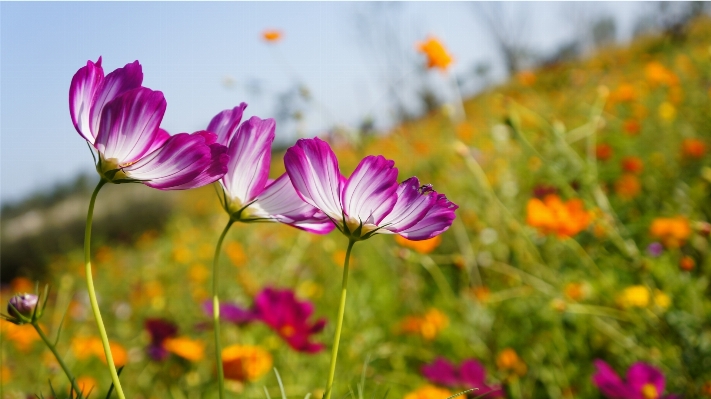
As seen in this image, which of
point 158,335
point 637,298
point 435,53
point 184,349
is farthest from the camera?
point 435,53

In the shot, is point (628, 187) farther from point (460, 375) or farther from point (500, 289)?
point (460, 375)

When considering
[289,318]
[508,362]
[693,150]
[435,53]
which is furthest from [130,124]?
[693,150]

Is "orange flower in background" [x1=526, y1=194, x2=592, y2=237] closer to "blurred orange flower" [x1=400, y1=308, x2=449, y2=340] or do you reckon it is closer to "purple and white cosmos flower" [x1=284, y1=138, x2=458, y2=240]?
"blurred orange flower" [x1=400, y1=308, x2=449, y2=340]

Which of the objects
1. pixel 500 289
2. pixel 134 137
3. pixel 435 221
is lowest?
pixel 500 289

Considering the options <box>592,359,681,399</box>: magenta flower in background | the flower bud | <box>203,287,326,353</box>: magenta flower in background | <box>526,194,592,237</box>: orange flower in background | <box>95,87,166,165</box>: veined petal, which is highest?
<box>95,87,166,165</box>: veined petal

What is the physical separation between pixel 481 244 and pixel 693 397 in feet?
3.19

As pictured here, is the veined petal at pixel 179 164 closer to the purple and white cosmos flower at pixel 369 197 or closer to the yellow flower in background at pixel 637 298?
the purple and white cosmos flower at pixel 369 197

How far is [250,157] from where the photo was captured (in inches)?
12.5

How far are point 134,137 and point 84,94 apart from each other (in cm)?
4

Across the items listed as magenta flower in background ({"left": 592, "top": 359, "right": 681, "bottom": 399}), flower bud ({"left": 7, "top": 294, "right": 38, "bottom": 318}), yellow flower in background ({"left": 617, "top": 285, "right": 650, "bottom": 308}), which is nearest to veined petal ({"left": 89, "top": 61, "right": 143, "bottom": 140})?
flower bud ({"left": 7, "top": 294, "right": 38, "bottom": 318})

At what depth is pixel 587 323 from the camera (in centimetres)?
126

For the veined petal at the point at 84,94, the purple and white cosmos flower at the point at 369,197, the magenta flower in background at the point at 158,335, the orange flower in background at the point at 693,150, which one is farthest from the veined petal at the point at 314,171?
the orange flower in background at the point at 693,150

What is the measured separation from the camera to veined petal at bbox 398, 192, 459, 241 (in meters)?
0.29

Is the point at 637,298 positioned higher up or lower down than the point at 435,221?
lower down
